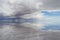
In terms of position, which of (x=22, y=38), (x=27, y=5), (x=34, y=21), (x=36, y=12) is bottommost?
(x=22, y=38)

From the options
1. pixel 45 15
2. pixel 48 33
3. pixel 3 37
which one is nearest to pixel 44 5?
pixel 45 15

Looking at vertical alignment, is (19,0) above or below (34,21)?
above

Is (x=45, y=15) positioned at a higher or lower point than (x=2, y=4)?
lower

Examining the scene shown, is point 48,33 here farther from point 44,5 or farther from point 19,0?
point 19,0

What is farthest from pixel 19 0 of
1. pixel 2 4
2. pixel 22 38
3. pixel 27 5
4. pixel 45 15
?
pixel 22 38

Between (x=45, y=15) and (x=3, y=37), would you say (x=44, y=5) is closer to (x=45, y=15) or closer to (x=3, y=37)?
(x=45, y=15)
